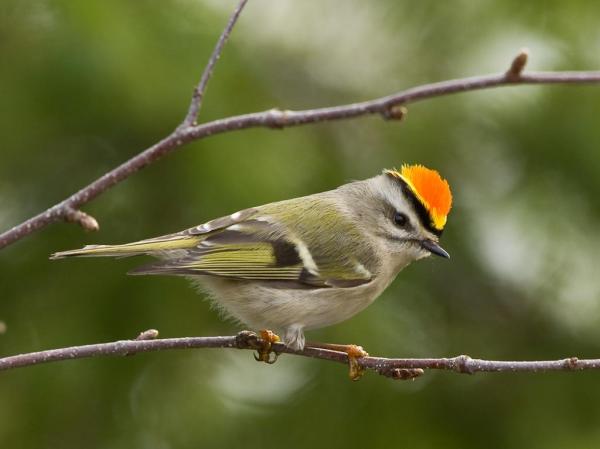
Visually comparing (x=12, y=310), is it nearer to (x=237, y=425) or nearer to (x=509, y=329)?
(x=237, y=425)

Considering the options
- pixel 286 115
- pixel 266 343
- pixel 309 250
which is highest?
pixel 309 250

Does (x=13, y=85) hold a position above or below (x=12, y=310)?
above

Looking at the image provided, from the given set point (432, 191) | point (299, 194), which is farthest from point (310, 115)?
point (299, 194)

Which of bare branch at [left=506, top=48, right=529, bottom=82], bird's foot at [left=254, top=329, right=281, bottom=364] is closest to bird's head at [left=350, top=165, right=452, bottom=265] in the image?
bird's foot at [left=254, top=329, right=281, bottom=364]

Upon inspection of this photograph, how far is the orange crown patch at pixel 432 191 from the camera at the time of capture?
2441 mm

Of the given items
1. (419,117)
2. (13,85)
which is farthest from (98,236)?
(419,117)

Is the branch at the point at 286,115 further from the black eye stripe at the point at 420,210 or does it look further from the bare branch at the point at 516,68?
the black eye stripe at the point at 420,210

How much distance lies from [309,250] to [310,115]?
1146 millimetres

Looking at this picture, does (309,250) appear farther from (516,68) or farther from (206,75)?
(516,68)

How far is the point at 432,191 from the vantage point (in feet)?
8.09

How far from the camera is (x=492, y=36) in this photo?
327 centimetres

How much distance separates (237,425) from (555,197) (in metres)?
1.37

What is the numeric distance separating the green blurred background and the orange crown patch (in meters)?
0.53

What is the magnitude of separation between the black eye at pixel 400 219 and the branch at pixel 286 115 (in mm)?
1163
